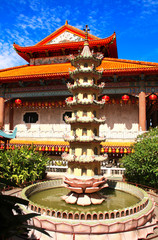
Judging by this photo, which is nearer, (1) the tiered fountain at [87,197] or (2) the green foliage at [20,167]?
(1) the tiered fountain at [87,197]

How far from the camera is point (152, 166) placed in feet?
30.1

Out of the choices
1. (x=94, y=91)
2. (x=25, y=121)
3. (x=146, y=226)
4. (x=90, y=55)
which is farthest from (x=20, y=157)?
(x=25, y=121)

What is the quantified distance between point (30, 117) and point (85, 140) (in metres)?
14.2

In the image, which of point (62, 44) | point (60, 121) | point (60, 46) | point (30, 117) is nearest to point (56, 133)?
point (60, 121)

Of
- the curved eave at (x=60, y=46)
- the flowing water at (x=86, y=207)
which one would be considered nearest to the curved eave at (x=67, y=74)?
the curved eave at (x=60, y=46)

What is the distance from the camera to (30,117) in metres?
20.2

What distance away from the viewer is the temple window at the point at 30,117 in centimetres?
2003

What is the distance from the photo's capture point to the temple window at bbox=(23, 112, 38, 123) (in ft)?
65.7

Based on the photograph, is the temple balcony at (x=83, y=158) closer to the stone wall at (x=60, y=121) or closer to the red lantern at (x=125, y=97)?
the stone wall at (x=60, y=121)

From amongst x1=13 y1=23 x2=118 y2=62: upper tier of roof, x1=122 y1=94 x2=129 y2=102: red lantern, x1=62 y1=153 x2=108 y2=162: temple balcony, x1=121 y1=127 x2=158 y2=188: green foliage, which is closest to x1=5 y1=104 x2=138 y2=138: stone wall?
x1=122 y1=94 x2=129 y2=102: red lantern

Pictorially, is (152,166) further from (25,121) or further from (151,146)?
(25,121)

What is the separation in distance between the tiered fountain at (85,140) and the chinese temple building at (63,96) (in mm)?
7192

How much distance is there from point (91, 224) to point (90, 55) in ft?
18.9

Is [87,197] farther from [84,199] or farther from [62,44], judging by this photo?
[62,44]
